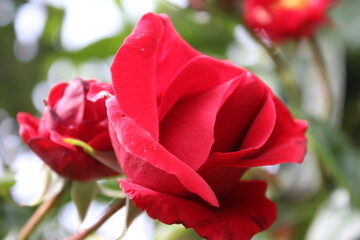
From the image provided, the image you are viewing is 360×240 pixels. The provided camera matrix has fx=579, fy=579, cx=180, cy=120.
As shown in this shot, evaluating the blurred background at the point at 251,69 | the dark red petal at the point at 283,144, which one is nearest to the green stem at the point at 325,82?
the blurred background at the point at 251,69

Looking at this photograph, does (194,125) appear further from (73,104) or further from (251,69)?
(251,69)

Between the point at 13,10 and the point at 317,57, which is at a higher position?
the point at 317,57

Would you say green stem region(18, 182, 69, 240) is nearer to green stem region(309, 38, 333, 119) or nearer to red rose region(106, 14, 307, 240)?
red rose region(106, 14, 307, 240)

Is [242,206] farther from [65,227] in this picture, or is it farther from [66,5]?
[66,5]

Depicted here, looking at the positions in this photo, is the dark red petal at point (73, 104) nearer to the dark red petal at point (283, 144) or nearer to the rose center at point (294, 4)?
the dark red petal at point (283, 144)

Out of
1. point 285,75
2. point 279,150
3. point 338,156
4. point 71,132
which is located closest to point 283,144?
point 279,150

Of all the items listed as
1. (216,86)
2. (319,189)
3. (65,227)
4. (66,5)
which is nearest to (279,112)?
(216,86)

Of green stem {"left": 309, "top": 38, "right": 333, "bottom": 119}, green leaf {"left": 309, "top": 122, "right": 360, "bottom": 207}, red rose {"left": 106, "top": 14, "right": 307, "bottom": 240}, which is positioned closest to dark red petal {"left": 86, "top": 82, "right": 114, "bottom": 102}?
red rose {"left": 106, "top": 14, "right": 307, "bottom": 240}

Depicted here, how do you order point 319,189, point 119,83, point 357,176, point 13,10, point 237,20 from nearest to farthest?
point 119,83, point 357,176, point 319,189, point 237,20, point 13,10
